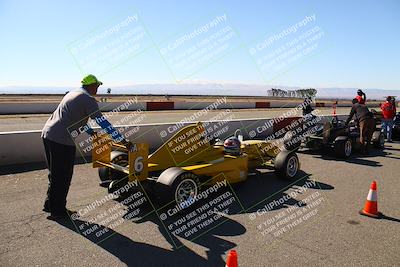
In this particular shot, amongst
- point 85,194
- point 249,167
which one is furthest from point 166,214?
point 249,167

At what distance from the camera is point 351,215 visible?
5816 millimetres

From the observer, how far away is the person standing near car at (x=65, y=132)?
5.20 metres

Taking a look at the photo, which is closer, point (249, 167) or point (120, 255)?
point (120, 255)

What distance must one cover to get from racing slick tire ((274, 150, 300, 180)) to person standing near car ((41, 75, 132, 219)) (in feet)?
12.1

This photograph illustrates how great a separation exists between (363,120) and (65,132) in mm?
9400

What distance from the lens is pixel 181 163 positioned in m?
6.57

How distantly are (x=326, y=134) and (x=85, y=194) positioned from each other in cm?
746

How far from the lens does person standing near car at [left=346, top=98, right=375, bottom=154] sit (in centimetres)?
1130

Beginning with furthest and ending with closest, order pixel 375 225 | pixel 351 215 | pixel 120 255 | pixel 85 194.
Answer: pixel 85 194 < pixel 351 215 < pixel 375 225 < pixel 120 255

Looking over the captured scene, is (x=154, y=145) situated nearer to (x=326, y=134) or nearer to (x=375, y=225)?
(x=326, y=134)
